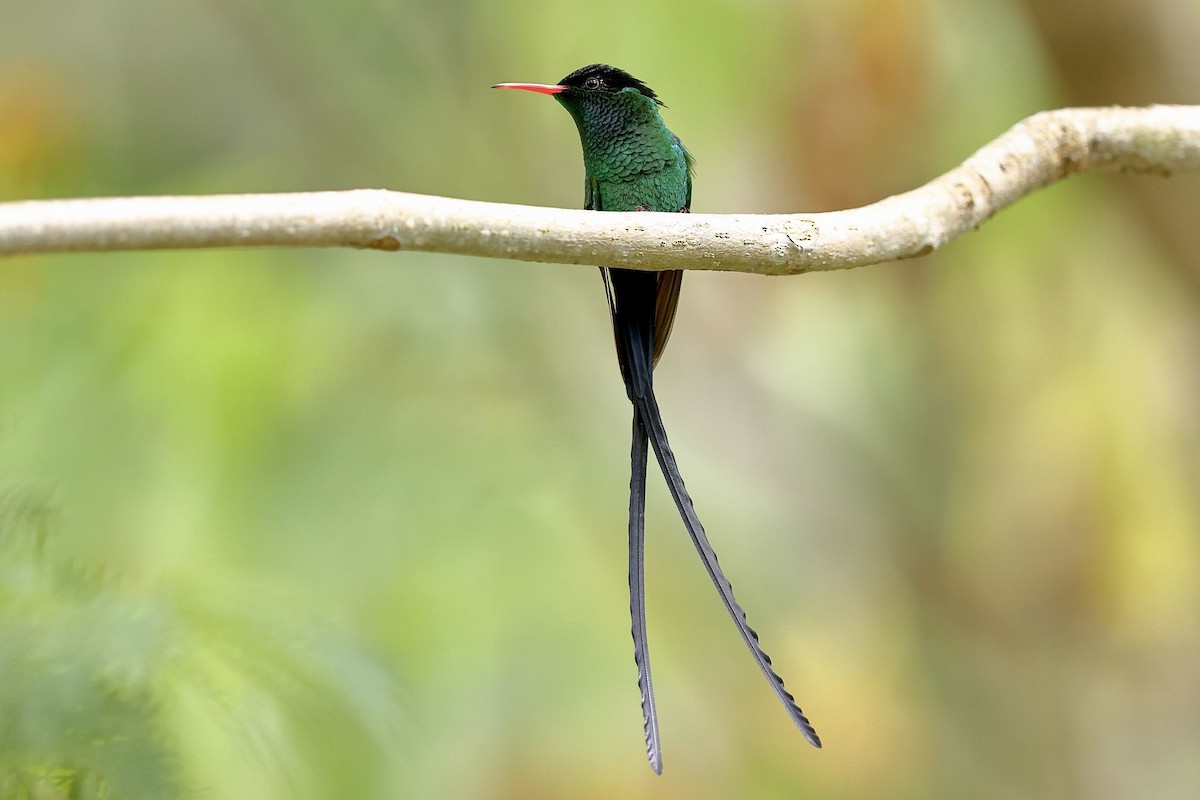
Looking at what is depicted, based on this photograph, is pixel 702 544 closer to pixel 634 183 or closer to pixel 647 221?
pixel 647 221

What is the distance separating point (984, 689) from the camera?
18.3ft

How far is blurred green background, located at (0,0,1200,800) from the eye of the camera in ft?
13.9

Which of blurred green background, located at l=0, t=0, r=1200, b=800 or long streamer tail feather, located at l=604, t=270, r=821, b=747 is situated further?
blurred green background, located at l=0, t=0, r=1200, b=800

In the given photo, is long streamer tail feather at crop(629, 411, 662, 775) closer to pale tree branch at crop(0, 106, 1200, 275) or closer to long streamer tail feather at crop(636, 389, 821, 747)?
long streamer tail feather at crop(636, 389, 821, 747)

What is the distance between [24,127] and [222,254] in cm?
97

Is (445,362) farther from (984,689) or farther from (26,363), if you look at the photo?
(984,689)

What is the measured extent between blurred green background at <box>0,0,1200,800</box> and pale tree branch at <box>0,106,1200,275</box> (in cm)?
144

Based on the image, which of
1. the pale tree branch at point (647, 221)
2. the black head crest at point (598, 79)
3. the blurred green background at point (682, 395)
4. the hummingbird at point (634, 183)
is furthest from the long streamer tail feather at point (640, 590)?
the blurred green background at point (682, 395)

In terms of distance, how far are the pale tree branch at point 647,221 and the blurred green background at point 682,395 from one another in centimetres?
144

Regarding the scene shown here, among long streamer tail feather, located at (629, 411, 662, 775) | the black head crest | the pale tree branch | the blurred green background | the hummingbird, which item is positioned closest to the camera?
the pale tree branch

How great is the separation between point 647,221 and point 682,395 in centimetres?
359

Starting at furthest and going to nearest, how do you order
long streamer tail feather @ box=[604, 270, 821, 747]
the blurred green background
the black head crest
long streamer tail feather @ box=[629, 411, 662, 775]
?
the blurred green background
the black head crest
long streamer tail feather @ box=[604, 270, 821, 747]
long streamer tail feather @ box=[629, 411, 662, 775]

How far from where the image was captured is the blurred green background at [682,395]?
13.9 feet

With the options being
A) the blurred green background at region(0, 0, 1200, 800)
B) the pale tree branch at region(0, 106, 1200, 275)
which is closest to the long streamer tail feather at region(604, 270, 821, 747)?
the pale tree branch at region(0, 106, 1200, 275)
